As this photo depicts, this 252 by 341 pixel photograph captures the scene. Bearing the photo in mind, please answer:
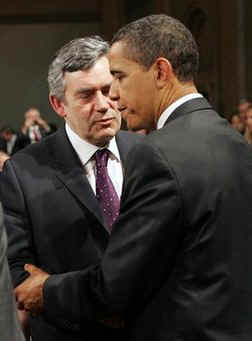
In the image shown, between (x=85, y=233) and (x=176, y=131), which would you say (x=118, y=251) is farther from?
(x=85, y=233)

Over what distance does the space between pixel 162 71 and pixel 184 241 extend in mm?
513

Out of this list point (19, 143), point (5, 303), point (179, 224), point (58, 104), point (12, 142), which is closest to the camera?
point (5, 303)

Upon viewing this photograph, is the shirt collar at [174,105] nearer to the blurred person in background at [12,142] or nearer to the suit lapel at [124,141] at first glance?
the suit lapel at [124,141]

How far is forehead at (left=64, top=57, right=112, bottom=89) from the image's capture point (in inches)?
115

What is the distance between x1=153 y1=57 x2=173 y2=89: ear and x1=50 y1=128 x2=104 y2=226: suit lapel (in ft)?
2.19

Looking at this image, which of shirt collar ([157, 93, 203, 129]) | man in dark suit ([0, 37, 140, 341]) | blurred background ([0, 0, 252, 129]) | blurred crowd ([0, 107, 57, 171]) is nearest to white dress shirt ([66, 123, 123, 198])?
man in dark suit ([0, 37, 140, 341])

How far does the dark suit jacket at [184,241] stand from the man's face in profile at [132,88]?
0.45ft

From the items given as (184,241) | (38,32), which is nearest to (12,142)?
(38,32)

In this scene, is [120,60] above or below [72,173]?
above

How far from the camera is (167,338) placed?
222 cm

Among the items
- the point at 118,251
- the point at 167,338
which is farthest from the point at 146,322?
the point at 118,251

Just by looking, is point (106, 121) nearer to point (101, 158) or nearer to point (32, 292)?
point (101, 158)

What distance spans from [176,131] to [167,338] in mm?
592

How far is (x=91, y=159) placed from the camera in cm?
300
